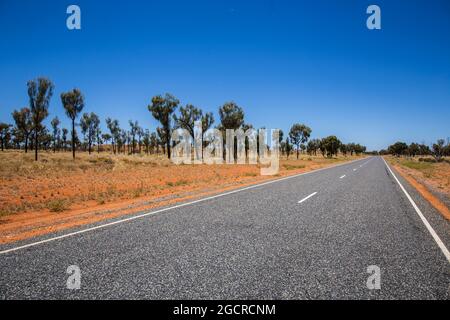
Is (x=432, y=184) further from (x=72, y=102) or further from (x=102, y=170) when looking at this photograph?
(x=72, y=102)

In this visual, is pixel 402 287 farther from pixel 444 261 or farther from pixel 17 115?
pixel 17 115

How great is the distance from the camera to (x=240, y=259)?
4074 mm

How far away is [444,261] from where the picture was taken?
410cm

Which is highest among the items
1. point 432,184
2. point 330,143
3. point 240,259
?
point 330,143

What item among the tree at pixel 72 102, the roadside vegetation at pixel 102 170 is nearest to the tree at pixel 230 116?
the roadside vegetation at pixel 102 170

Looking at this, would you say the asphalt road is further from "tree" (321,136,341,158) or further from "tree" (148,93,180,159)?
"tree" (321,136,341,158)

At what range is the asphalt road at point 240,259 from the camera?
317 cm

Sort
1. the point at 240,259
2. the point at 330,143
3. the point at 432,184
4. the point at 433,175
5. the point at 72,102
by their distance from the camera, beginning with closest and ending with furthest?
the point at 240,259 < the point at 432,184 < the point at 433,175 < the point at 72,102 < the point at 330,143

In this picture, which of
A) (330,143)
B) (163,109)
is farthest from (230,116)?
(330,143)

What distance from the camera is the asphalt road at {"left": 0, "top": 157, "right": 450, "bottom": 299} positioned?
317 cm

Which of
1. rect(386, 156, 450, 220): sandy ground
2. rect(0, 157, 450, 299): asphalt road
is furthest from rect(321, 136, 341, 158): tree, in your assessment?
rect(0, 157, 450, 299): asphalt road

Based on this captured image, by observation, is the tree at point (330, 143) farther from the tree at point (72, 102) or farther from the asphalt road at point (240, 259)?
the asphalt road at point (240, 259)

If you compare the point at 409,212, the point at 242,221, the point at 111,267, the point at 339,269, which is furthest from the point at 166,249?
the point at 409,212
